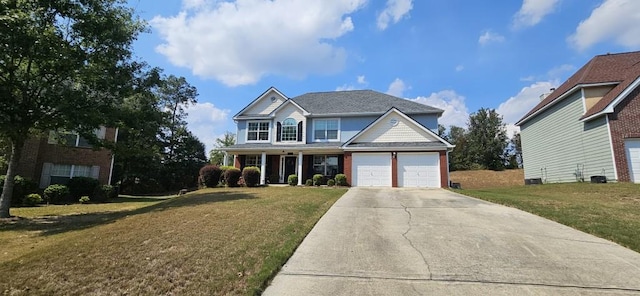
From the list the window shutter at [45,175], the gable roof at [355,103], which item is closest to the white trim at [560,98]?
the gable roof at [355,103]

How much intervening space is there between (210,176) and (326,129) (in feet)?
29.6

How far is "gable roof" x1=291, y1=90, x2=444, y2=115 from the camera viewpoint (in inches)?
917

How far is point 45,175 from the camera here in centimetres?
1898

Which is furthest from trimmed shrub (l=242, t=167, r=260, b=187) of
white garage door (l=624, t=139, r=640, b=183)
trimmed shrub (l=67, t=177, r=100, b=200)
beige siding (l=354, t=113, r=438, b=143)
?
white garage door (l=624, t=139, r=640, b=183)

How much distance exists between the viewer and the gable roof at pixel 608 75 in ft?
52.7

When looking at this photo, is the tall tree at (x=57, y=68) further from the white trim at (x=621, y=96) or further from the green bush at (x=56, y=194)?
the white trim at (x=621, y=96)

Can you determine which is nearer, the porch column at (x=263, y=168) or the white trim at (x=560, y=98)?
the white trim at (x=560, y=98)

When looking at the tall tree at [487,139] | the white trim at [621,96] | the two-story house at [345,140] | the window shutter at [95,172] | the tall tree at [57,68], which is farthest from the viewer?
the tall tree at [487,139]

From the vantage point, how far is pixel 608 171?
15.8m

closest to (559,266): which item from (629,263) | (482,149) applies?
(629,263)

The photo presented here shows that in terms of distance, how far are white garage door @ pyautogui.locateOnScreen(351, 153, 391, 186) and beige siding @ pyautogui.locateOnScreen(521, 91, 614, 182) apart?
10.6 meters

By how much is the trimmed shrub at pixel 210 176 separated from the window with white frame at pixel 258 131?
16.3 ft

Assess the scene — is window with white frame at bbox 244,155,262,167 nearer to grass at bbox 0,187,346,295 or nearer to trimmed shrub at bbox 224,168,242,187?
trimmed shrub at bbox 224,168,242,187

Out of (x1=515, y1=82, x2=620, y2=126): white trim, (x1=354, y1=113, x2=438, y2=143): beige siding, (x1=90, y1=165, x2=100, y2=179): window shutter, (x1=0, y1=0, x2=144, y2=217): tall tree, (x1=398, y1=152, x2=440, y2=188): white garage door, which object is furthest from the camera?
(x1=90, y1=165, x2=100, y2=179): window shutter
